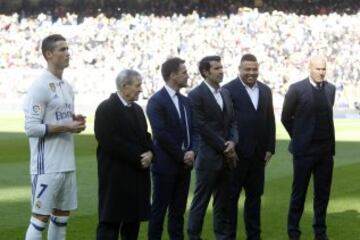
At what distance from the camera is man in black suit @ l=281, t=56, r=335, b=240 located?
29.6 feet

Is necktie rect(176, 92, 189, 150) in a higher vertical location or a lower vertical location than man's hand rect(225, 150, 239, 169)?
higher

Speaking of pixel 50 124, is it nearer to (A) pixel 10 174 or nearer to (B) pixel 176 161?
(B) pixel 176 161

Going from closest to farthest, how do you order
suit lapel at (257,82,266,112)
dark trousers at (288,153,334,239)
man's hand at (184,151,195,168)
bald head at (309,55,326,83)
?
man's hand at (184,151,195,168), suit lapel at (257,82,266,112), bald head at (309,55,326,83), dark trousers at (288,153,334,239)

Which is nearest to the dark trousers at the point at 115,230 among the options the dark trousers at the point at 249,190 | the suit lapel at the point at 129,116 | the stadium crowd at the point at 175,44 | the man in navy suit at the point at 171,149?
the suit lapel at the point at 129,116

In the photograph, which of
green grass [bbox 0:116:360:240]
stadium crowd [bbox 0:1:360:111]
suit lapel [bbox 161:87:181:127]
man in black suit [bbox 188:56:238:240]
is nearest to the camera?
suit lapel [bbox 161:87:181:127]

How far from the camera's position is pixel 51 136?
6836 millimetres

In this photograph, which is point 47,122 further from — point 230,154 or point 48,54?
point 230,154

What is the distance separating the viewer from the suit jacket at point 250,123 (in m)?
8.69

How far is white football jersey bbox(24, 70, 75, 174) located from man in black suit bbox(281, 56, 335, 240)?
2979mm

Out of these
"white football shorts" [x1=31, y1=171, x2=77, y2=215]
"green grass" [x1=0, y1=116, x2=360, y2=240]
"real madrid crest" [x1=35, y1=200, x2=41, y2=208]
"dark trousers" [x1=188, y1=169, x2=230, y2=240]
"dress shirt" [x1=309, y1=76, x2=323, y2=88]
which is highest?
"dress shirt" [x1=309, y1=76, x2=323, y2=88]

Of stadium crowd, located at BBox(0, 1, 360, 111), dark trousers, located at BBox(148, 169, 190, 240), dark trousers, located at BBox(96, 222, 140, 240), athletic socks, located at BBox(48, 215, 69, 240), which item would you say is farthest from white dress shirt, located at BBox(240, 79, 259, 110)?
stadium crowd, located at BBox(0, 1, 360, 111)

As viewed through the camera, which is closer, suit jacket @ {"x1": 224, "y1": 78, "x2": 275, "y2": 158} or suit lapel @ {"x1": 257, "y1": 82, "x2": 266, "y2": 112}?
suit jacket @ {"x1": 224, "y1": 78, "x2": 275, "y2": 158}

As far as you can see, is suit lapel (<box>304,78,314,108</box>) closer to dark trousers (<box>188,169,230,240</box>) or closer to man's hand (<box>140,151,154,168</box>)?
dark trousers (<box>188,169,230,240</box>)

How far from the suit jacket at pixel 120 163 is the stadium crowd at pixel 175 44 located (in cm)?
2925
